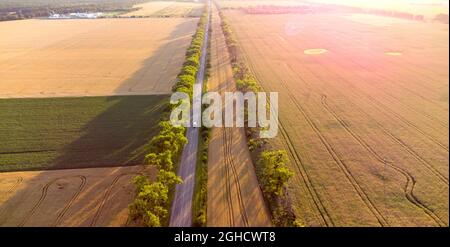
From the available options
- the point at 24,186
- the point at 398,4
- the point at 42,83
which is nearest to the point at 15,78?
the point at 42,83

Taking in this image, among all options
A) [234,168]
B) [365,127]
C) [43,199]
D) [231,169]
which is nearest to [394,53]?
[365,127]

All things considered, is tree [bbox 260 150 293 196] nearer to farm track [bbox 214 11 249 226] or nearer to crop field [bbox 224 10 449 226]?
crop field [bbox 224 10 449 226]

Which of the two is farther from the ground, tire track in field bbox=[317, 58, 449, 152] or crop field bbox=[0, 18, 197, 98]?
crop field bbox=[0, 18, 197, 98]

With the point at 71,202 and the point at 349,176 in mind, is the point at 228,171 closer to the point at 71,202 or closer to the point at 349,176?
the point at 349,176

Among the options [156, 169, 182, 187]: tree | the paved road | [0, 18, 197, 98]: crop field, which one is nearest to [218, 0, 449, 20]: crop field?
the paved road

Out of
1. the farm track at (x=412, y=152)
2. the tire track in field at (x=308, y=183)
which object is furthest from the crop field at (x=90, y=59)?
the farm track at (x=412, y=152)

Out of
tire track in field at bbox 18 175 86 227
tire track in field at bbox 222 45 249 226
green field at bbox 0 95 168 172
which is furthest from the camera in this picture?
green field at bbox 0 95 168 172

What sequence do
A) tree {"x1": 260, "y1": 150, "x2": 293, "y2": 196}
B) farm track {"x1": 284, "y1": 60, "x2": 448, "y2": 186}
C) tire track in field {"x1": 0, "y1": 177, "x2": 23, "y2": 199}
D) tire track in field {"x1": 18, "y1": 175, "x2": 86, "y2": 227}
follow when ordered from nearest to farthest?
1. tire track in field {"x1": 18, "y1": 175, "x2": 86, "y2": 227}
2. tree {"x1": 260, "y1": 150, "x2": 293, "y2": 196}
3. tire track in field {"x1": 0, "y1": 177, "x2": 23, "y2": 199}
4. farm track {"x1": 284, "y1": 60, "x2": 448, "y2": 186}
